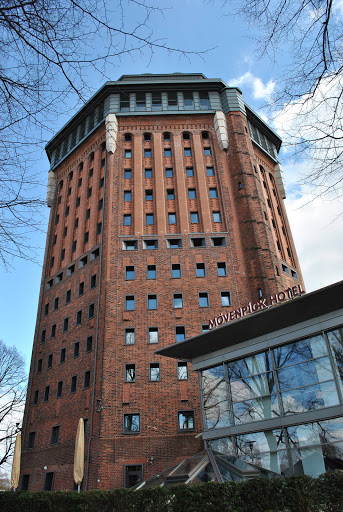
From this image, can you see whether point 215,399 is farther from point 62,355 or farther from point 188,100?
point 188,100

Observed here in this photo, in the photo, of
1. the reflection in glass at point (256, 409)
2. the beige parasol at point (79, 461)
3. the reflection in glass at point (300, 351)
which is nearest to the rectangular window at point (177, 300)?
the reflection in glass at point (256, 409)

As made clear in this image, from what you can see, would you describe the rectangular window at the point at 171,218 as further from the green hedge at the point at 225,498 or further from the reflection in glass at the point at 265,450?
the green hedge at the point at 225,498

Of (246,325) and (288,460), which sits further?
(246,325)

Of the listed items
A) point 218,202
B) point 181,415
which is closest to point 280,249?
point 218,202

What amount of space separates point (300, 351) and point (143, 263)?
60.6ft

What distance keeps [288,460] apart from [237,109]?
112ft

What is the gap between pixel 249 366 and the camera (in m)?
19.2

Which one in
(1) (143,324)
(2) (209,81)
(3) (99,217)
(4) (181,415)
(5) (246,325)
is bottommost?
(4) (181,415)

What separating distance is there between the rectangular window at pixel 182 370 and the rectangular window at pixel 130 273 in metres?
7.81

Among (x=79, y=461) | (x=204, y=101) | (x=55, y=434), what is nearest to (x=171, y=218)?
(x=204, y=101)

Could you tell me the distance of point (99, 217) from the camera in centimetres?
3756

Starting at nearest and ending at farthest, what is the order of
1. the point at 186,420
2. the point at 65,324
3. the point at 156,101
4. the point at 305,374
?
the point at 305,374, the point at 186,420, the point at 65,324, the point at 156,101

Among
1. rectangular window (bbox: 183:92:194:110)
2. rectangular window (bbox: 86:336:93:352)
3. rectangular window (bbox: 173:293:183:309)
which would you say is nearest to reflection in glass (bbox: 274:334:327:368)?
rectangular window (bbox: 173:293:183:309)

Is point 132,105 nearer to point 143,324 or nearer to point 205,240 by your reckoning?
point 205,240
